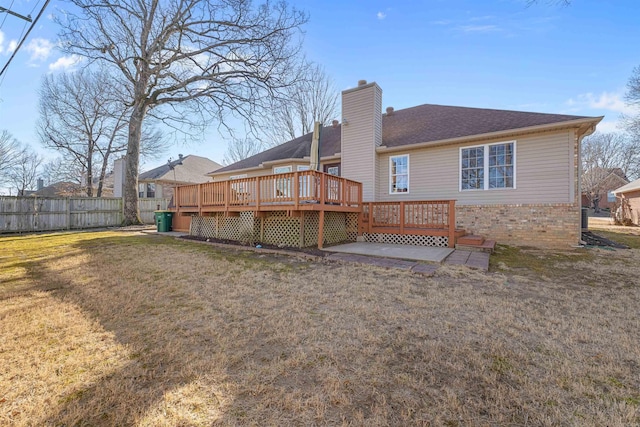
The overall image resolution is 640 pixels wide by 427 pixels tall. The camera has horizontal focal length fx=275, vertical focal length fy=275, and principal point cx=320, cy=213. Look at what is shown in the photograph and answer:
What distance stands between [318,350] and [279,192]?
18.1 ft

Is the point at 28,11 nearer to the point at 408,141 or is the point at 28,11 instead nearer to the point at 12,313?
the point at 12,313

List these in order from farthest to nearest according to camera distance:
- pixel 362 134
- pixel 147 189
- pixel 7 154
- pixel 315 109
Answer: pixel 7 154
pixel 147 189
pixel 315 109
pixel 362 134

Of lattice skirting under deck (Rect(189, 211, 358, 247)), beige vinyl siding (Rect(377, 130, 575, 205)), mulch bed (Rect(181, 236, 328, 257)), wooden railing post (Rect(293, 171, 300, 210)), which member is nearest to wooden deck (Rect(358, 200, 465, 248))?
lattice skirting under deck (Rect(189, 211, 358, 247))

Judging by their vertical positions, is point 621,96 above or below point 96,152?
above

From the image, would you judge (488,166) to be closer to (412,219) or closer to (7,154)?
(412,219)

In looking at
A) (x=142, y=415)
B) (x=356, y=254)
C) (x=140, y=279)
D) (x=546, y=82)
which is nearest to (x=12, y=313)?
(x=140, y=279)

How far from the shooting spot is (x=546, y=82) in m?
11.5

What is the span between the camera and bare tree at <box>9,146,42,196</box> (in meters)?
29.2

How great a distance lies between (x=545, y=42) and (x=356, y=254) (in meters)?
9.10

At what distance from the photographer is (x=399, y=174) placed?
10.7m

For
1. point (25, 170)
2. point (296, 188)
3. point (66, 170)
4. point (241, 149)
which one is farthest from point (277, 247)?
point (25, 170)

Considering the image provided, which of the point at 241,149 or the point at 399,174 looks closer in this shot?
the point at 399,174

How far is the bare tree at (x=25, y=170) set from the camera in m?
29.2

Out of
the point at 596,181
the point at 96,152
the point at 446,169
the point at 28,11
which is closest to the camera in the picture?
the point at 28,11
